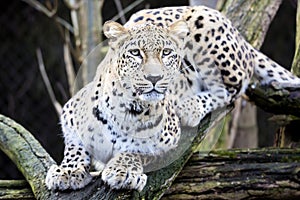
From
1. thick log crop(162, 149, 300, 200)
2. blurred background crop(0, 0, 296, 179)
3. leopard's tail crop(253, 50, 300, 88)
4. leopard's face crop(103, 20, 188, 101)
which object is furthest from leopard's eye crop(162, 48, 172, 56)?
blurred background crop(0, 0, 296, 179)

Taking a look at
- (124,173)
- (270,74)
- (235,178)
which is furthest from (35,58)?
(124,173)

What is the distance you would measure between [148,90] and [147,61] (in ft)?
0.27

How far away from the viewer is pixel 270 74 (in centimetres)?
285

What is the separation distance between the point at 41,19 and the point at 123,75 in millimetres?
3199

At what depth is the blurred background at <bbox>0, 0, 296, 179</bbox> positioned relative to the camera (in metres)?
4.91

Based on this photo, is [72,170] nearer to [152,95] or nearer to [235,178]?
[152,95]

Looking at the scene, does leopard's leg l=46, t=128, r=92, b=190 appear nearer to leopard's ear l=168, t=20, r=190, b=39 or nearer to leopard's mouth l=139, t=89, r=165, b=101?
leopard's mouth l=139, t=89, r=165, b=101

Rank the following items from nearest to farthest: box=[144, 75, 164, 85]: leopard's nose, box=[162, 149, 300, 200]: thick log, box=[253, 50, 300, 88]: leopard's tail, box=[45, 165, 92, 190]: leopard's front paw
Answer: box=[144, 75, 164, 85]: leopard's nose < box=[45, 165, 92, 190]: leopard's front paw < box=[162, 149, 300, 200]: thick log < box=[253, 50, 300, 88]: leopard's tail

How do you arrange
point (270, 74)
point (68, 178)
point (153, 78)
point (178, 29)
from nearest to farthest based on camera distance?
point (153, 78)
point (178, 29)
point (68, 178)
point (270, 74)

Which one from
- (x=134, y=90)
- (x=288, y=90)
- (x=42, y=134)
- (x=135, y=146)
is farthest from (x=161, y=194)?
(x=42, y=134)

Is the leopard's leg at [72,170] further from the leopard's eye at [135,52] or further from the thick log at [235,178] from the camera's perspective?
the leopard's eye at [135,52]

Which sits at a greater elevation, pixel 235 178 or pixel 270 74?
pixel 270 74

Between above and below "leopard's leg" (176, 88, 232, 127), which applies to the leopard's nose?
above

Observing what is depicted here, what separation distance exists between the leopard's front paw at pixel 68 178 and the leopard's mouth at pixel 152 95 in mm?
400
